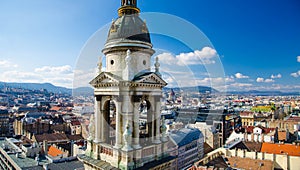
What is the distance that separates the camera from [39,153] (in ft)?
124

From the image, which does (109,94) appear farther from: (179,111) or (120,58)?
(179,111)

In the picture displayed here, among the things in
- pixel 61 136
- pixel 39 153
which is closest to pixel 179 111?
pixel 61 136

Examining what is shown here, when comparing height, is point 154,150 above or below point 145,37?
below

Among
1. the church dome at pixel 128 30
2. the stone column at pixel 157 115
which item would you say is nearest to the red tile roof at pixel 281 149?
the stone column at pixel 157 115

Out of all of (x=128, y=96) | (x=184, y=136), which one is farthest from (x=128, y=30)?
(x=184, y=136)

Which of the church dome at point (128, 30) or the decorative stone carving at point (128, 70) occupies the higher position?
the church dome at point (128, 30)

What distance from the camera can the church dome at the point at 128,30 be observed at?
35.2 ft

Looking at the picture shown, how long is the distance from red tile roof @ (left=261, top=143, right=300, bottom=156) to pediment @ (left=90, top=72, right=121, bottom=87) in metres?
37.8

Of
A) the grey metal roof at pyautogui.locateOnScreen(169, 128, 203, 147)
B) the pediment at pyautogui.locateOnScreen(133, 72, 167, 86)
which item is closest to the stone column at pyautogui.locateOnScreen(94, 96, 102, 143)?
the pediment at pyautogui.locateOnScreen(133, 72, 167, 86)

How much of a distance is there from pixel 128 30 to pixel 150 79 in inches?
104

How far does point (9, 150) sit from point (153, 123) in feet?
132

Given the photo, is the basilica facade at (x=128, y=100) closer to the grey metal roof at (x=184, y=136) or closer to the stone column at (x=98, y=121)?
the stone column at (x=98, y=121)

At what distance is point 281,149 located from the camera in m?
39.7

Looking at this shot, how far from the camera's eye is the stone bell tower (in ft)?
33.5
